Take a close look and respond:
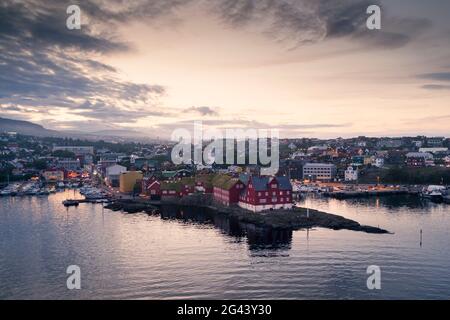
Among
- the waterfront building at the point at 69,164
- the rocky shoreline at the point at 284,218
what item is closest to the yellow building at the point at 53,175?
the waterfront building at the point at 69,164

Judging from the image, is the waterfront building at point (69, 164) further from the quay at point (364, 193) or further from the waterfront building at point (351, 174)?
the quay at point (364, 193)

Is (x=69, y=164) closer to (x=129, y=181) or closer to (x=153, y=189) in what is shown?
(x=129, y=181)

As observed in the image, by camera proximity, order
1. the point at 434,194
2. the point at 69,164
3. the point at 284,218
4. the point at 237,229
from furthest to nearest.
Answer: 1. the point at 69,164
2. the point at 434,194
3. the point at 284,218
4. the point at 237,229

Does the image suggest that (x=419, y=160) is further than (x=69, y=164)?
No

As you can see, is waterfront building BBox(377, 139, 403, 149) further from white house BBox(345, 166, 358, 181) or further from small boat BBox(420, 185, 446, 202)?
small boat BBox(420, 185, 446, 202)

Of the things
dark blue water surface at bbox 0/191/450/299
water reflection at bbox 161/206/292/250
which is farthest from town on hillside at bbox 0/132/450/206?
dark blue water surface at bbox 0/191/450/299

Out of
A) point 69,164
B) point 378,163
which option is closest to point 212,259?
point 378,163
